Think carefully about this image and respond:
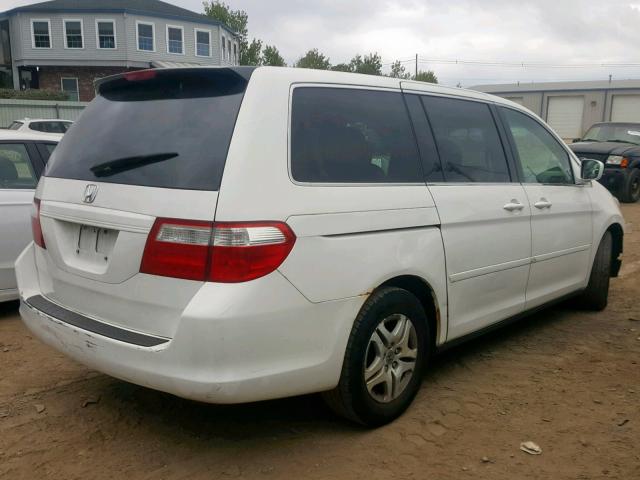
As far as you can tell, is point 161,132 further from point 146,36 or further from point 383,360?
point 146,36


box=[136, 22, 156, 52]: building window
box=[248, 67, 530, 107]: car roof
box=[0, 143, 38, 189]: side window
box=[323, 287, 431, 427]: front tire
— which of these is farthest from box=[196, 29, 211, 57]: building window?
box=[323, 287, 431, 427]: front tire

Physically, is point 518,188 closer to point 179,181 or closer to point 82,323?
point 179,181

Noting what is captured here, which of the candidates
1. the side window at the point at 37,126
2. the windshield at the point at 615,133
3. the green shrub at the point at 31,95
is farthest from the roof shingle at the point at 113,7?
the windshield at the point at 615,133

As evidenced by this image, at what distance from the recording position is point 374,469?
2.87m

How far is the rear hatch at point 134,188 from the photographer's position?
103 inches

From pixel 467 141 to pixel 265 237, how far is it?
1878 millimetres

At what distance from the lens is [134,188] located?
2760 millimetres

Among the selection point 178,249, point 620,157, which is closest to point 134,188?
point 178,249

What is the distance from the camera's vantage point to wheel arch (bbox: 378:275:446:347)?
3240 mm

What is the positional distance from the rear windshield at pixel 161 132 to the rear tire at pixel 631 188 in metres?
11.9

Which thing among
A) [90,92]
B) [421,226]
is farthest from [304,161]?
[90,92]

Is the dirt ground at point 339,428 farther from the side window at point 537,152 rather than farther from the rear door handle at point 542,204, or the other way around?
the side window at point 537,152

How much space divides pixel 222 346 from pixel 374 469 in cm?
99

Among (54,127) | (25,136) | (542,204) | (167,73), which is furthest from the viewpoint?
(54,127)
